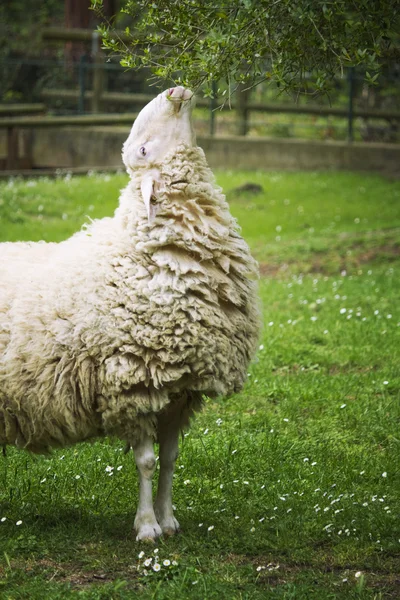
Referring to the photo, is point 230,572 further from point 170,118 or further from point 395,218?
point 395,218

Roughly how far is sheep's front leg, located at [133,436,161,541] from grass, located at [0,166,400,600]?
0.23 feet

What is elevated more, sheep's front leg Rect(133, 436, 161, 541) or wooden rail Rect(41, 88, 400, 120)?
wooden rail Rect(41, 88, 400, 120)

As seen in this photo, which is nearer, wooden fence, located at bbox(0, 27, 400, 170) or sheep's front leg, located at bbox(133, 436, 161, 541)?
sheep's front leg, located at bbox(133, 436, 161, 541)

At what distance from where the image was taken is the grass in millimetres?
3652

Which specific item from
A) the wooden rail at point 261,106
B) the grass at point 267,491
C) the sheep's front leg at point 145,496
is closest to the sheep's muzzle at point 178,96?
the sheep's front leg at point 145,496

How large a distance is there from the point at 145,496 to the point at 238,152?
42.8ft

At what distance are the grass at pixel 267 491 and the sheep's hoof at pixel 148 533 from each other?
5cm

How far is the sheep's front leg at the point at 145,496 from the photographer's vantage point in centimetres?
403

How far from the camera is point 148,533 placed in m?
4.02

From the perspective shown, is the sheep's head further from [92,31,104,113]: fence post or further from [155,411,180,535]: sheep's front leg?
[92,31,104,113]: fence post

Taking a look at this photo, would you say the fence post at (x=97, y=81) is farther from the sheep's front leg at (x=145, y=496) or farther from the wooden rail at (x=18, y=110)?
the sheep's front leg at (x=145, y=496)

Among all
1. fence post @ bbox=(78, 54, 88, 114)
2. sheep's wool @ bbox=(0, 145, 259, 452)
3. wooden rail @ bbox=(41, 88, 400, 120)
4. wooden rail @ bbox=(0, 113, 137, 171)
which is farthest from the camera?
fence post @ bbox=(78, 54, 88, 114)

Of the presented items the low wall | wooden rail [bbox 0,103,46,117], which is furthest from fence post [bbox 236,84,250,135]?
wooden rail [bbox 0,103,46,117]

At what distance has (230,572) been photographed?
370 cm
